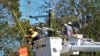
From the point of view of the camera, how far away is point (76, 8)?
113 ft

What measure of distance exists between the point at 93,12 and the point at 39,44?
19.8 metres

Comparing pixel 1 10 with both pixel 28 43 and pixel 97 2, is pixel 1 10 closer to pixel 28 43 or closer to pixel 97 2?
pixel 97 2

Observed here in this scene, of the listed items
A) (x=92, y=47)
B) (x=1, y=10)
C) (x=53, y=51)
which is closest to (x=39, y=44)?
(x=53, y=51)

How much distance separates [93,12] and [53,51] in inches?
799

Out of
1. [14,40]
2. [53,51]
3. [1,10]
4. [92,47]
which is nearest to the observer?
[53,51]

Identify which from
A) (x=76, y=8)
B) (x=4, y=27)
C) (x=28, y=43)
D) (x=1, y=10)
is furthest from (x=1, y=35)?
(x=28, y=43)

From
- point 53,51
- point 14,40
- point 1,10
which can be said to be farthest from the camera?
point 14,40

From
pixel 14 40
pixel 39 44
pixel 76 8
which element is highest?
pixel 39 44

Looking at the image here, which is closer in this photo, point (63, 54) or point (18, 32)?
point (63, 54)

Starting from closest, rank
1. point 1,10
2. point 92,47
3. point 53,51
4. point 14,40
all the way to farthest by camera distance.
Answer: point 53,51 → point 92,47 → point 1,10 → point 14,40

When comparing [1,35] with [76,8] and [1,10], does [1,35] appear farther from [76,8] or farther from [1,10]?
[76,8]

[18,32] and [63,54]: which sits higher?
[63,54]

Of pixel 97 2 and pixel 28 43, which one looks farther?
pixel 97 2

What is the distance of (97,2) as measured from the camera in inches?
1375
